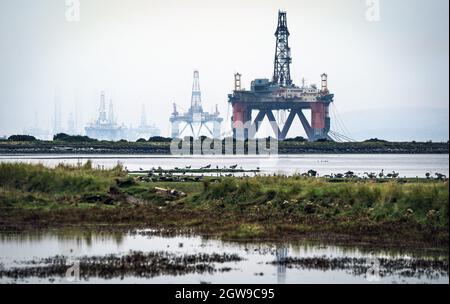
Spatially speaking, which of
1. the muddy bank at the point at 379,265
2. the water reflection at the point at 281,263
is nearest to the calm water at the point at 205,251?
the water reflection at the point at 281,263

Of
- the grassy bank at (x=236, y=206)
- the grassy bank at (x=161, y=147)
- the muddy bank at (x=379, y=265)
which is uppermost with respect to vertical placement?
the grassy bank at (x=161, y=147)

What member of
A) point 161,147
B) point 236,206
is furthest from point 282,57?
point 236,206

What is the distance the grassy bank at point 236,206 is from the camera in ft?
111

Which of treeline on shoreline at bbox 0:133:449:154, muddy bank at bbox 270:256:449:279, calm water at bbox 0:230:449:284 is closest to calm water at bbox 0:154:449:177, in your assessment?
treeline on shoreline at bbox 0:133:449:154

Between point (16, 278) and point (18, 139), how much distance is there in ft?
401

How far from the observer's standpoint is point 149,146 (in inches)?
5714

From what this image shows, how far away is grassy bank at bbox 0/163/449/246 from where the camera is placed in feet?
111

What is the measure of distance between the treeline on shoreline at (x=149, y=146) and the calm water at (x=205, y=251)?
95.2 meters

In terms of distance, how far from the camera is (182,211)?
40.4 metres

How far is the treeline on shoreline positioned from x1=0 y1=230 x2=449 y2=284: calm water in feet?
312

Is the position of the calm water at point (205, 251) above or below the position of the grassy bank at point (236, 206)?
below

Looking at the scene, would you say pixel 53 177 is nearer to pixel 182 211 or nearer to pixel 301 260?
pixel 182 211

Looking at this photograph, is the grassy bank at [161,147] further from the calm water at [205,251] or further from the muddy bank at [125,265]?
the muddy bank at [125,265]
